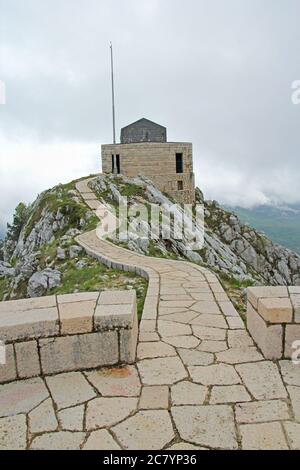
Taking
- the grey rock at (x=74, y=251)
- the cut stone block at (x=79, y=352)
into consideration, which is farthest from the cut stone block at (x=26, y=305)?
the grey rock at (x=74, y=251)

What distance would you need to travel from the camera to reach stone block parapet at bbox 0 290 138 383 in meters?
3.21

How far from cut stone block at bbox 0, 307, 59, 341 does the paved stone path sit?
45 cm

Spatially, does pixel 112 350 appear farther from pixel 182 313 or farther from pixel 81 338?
pixel 182 313

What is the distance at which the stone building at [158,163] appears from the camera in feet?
106

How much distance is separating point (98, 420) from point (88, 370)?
727 mm

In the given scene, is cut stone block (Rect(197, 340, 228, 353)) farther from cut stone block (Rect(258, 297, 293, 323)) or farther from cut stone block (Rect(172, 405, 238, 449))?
cut stone block (Rect(172, 405, 238, 449))

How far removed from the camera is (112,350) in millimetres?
3422

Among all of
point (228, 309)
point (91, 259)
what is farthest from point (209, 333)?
point (91, 259)

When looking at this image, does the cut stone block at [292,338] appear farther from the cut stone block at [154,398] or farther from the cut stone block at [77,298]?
the cut stone block at [77,298]

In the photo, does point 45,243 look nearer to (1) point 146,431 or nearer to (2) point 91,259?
(2) point 91,259

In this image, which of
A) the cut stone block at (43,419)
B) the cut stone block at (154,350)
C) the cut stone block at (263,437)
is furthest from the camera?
the cut stone block at (154,350)

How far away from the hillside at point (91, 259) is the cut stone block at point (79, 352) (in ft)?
9.16

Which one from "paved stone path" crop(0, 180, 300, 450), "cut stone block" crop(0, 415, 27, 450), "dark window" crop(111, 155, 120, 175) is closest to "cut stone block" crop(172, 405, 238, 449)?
"paved stone path" crop(0, 180, 300, 450)

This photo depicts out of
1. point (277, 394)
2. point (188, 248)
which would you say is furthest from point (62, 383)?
point (188, 248)
